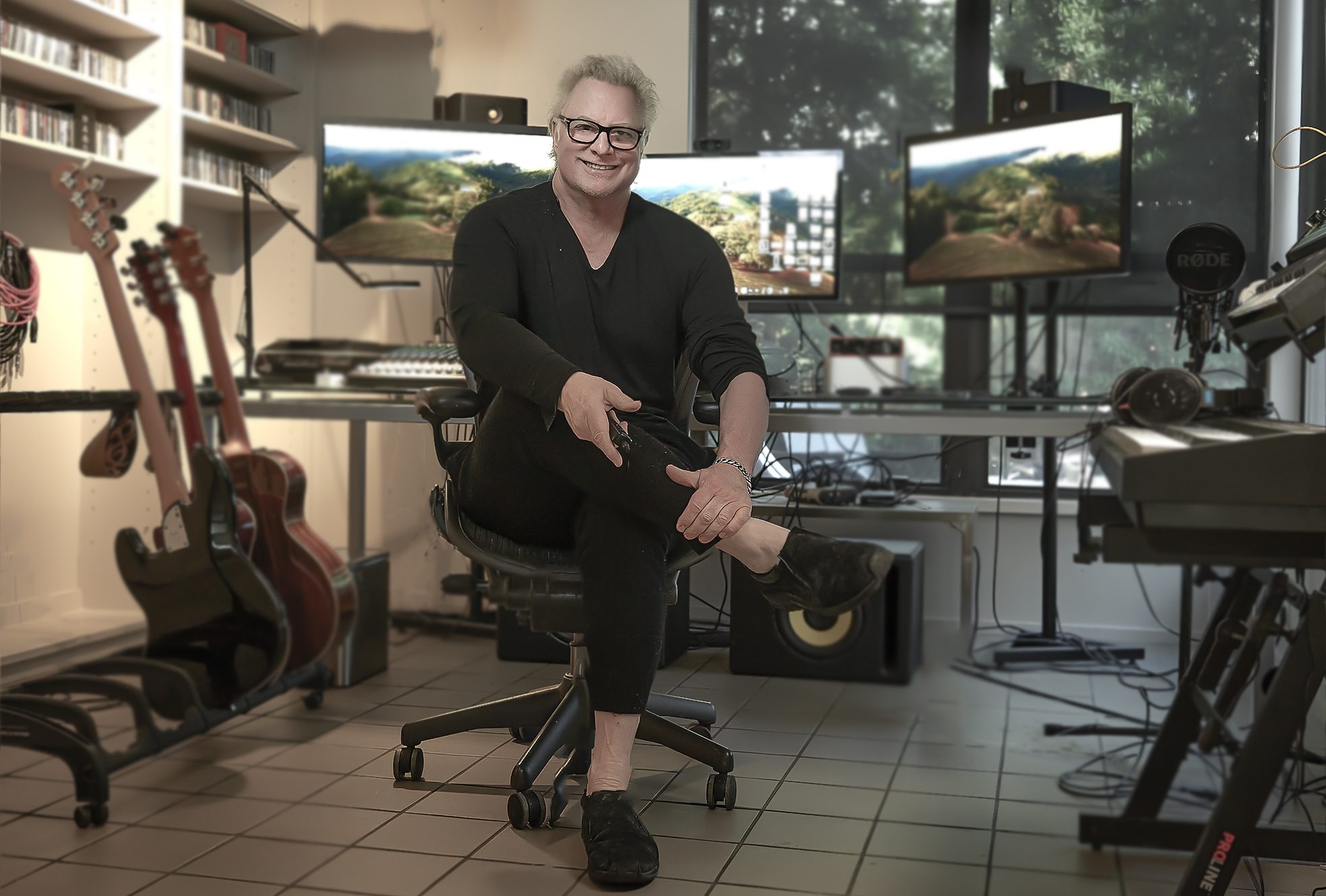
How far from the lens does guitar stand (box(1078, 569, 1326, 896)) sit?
121cm

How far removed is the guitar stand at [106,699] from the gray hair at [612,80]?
0.79 m

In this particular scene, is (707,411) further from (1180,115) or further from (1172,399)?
(1180,115)

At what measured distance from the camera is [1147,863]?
1243 mm

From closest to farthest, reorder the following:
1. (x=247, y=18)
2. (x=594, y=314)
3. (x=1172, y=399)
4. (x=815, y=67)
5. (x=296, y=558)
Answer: (x=1172, y=399) → (x=594, y=314) → (x=815, y=67) → (x=247, y=18) → (x=296, y=558)

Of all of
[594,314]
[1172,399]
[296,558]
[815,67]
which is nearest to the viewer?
[1172,399]

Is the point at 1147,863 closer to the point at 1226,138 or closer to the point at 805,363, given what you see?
the point at 805,363

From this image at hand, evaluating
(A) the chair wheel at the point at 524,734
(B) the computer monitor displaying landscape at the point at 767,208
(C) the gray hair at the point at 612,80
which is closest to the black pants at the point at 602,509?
(A) the chair wheel at the point at 524,734

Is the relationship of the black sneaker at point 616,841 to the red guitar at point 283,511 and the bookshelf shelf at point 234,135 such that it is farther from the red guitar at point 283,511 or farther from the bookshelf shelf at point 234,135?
the bookshelf shelf at point 234,135

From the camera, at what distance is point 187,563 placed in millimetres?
1586

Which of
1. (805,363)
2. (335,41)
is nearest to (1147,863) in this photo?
(805,363)

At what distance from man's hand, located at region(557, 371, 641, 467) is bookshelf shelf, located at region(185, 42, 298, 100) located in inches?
21.5

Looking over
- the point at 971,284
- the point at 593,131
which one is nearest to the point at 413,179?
the point at 593,131

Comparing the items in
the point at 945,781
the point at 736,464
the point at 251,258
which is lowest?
the point at 945,781

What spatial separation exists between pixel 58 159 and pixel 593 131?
72 centimetres
